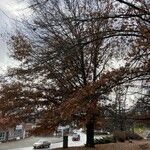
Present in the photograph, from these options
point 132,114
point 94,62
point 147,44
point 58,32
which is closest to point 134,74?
point 147,44

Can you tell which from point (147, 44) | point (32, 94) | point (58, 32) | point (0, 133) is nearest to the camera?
point (147, 44)

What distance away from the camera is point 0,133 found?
318ft

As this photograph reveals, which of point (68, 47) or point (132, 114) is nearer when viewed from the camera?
point (68, 47)

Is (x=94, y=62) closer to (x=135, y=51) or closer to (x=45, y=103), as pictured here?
(x=45, y=103)

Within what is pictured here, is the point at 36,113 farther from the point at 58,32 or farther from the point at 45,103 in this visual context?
the point at 58,32

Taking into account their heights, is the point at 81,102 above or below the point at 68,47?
below

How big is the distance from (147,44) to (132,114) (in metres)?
3.57

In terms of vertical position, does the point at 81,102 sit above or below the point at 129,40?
below

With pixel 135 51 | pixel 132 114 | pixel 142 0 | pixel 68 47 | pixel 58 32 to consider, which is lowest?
pixel 132 114

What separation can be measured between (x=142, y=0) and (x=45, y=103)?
50.9 feet

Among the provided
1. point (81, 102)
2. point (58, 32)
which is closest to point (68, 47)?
point (81, 102)

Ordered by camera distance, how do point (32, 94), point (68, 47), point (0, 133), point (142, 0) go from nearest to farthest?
1. point (68, 47)
2. point (142, 0)
3. point (32, 94)
4. point (0, 133)

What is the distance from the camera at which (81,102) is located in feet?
57.2

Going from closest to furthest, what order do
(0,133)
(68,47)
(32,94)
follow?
(68,47), (32,94), (0,133)
